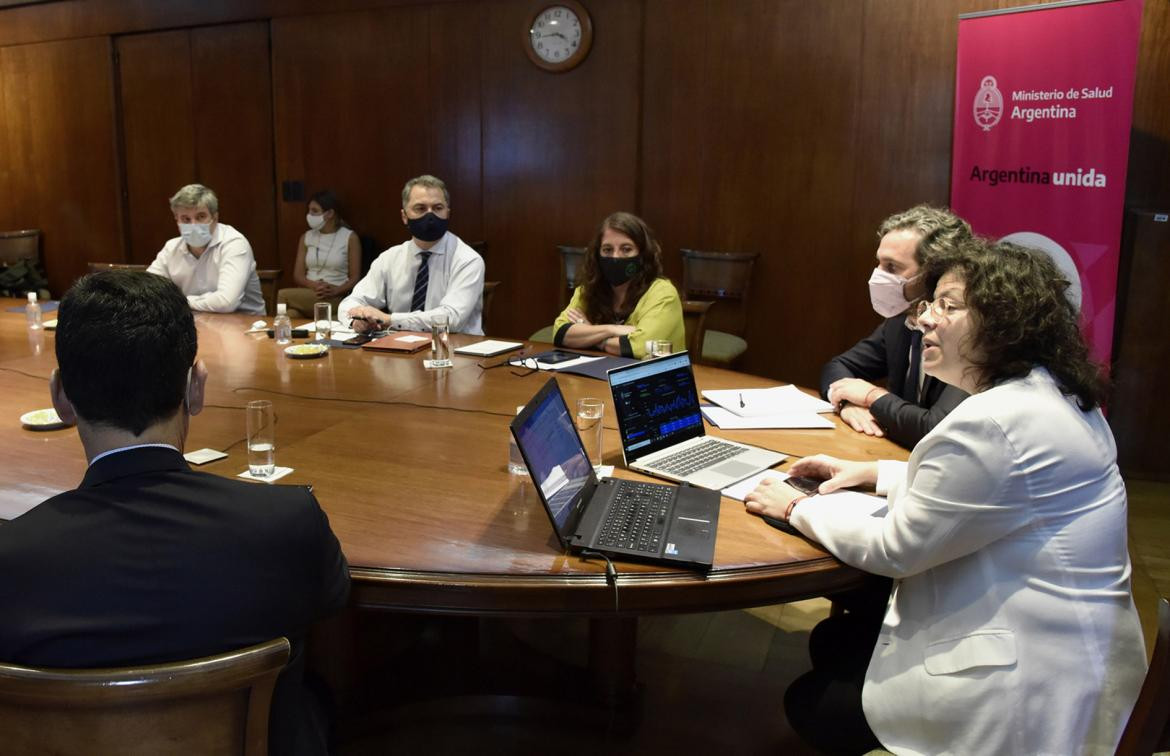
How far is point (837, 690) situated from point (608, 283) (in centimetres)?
197

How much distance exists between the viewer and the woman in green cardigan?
10.0ft

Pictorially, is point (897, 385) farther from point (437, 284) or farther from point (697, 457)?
point (437, 284)

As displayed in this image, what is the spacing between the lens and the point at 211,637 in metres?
1.03

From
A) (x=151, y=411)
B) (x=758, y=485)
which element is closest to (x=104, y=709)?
(x=151, y=411)

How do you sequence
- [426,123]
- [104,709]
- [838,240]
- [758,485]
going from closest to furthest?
[104,709] → [758,485] → [838,240] → [426,123]

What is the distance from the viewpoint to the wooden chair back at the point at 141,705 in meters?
0.89

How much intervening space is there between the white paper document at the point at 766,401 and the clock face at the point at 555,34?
10.5 ft

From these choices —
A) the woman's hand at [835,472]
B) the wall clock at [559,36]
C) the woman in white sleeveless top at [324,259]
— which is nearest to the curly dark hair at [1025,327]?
the woman's hand at [835,472]

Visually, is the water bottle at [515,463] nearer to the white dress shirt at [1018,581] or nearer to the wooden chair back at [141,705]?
Result: the white dress shirt at [1018,581]

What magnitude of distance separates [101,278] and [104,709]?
58 centimetres

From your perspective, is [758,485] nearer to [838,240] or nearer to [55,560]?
[55,560]

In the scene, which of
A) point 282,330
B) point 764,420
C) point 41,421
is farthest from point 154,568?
point 282,330

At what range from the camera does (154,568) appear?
1.00 m

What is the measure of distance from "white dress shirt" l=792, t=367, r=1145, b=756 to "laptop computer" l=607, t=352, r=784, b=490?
1.67ft
